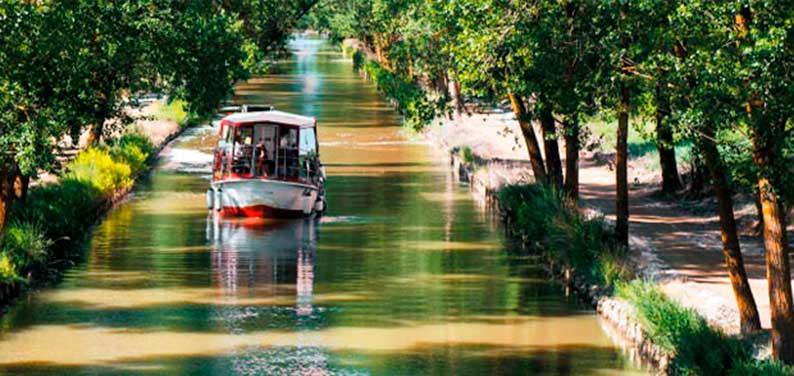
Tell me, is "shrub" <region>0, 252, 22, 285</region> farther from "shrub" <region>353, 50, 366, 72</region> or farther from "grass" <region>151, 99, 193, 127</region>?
"shrub" <region>353, 50, 366, 72</region>

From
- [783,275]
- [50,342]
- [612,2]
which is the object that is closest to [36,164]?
[50,342]

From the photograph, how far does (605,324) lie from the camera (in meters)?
24.9

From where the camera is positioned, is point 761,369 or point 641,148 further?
point 641,148

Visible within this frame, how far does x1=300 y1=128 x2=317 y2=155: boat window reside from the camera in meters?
39.4

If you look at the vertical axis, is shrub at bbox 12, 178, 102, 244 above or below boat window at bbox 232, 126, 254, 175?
below

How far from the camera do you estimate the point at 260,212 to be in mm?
38344

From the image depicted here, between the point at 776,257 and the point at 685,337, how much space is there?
1756mm

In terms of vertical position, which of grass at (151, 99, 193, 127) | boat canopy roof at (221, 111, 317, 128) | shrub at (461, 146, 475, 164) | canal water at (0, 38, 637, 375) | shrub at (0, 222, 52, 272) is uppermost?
grass at (151, 99, 193, 127)

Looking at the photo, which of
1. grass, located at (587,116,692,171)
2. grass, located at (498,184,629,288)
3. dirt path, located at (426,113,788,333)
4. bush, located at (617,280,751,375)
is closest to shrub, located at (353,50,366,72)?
grass, located at (587,116,692,171)

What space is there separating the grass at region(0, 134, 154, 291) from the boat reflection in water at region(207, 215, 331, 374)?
326 centimetres

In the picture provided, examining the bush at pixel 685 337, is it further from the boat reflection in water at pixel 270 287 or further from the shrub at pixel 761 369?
the boat reflection in water at pixel 270 287

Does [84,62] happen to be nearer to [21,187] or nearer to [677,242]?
[21,187]

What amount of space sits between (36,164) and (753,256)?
14.1 m

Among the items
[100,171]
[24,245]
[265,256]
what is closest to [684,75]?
[24,245]
